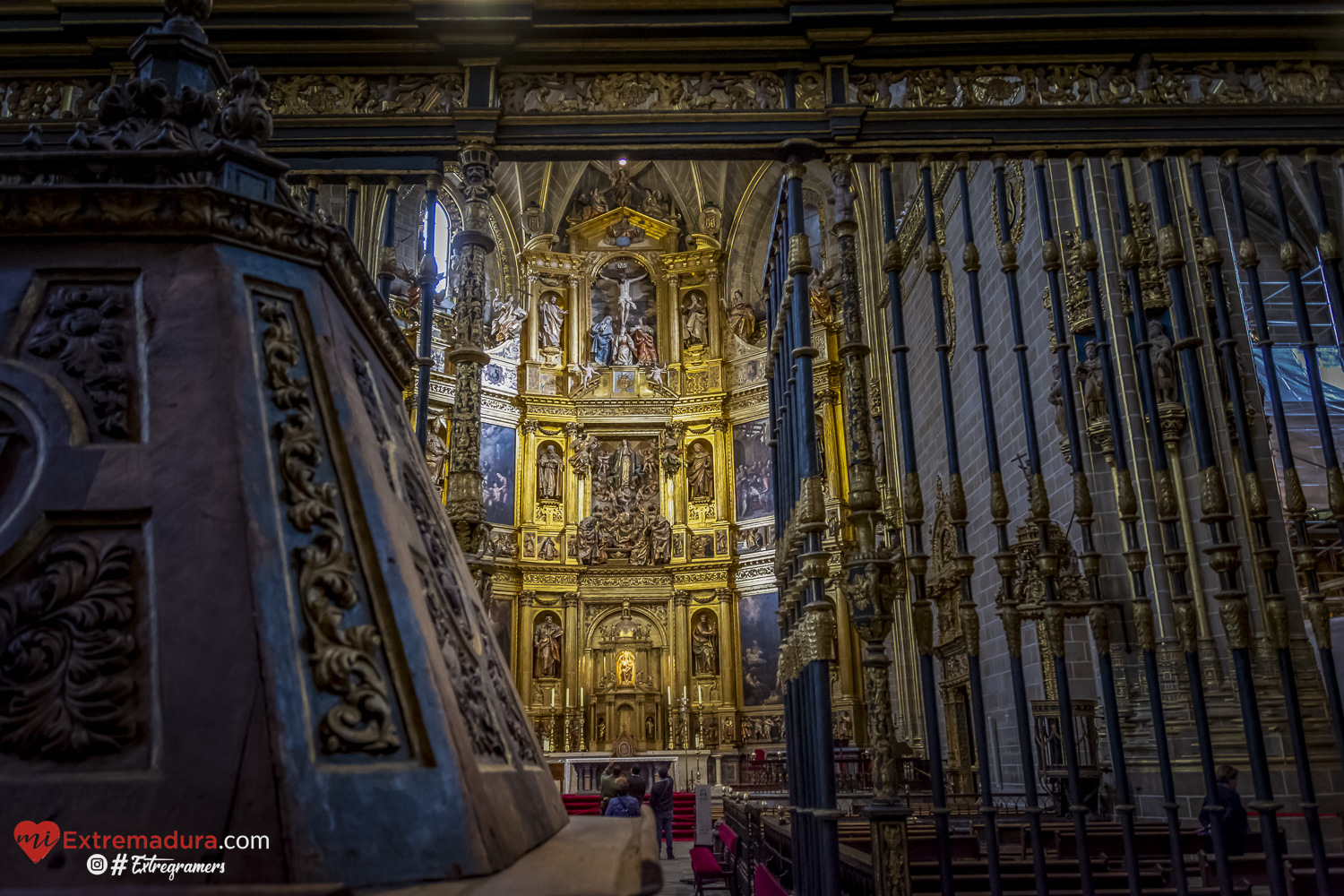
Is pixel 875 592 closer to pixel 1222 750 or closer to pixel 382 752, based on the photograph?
pixel 382 752

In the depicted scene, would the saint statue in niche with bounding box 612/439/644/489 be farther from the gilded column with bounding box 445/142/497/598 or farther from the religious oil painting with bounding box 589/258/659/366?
A: the gilded column with bounding box 445/142/497/598

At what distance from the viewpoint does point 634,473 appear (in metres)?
20.0

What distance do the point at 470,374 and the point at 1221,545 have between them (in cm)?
379

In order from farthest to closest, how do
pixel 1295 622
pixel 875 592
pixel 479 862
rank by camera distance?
1. pixel 1295 622
2. pixel 875 592
3. pixel 479 862

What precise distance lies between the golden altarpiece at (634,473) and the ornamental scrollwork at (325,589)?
1559 centimetres

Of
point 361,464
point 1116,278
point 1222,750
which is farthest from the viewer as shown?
point 1116,278

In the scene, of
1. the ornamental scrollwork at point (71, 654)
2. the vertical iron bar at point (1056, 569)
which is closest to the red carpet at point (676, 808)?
the vertical iron bar at point (1056, 569)

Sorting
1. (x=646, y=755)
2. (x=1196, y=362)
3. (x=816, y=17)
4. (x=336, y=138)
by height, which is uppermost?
(x=816, y=17)

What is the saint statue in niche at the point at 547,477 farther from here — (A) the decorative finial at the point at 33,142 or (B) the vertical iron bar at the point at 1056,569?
(A) the decorative finial at the point at 33,142

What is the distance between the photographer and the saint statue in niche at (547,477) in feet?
64.6

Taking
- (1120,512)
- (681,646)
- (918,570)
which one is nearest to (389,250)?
(918,570)

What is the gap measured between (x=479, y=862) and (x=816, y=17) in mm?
4691

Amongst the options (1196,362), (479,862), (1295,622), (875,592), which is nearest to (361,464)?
(479,862)

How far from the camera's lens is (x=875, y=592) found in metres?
4.16
